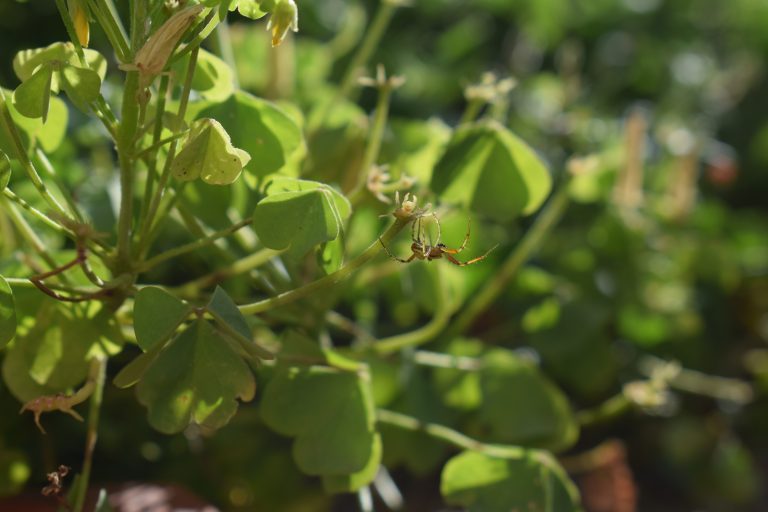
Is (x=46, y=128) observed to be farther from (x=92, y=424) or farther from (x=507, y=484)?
(x=507, y=484)

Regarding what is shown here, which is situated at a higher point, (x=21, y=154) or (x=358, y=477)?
(x=21, y=154)

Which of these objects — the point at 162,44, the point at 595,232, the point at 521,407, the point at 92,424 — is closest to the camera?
the point at 162,44

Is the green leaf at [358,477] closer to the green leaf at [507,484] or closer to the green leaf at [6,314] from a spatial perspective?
the green leaf at [507,484]

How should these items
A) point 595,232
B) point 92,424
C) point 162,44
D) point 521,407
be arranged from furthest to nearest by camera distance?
point 595,232 → point 521,407 → point 92,424 → point 162,44

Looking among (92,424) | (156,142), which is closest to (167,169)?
(156,142)

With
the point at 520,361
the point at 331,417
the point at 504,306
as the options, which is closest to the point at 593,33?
the point at 504,306

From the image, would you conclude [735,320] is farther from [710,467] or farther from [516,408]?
[516,408]

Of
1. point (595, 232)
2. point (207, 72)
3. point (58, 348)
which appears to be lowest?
point (595, 232)
